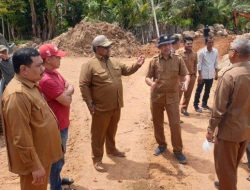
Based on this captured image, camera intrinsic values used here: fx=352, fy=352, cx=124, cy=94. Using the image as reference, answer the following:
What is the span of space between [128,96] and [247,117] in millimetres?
6791

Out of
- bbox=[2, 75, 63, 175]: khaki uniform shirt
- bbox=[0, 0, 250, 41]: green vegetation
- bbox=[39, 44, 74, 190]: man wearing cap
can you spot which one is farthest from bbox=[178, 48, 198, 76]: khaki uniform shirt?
bbox=[0, 0, 250, 41]: green vegetation

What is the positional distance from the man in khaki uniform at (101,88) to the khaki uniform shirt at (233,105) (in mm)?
1782

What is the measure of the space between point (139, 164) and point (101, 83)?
1579 mm

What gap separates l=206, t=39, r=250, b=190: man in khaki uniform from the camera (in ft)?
12.4

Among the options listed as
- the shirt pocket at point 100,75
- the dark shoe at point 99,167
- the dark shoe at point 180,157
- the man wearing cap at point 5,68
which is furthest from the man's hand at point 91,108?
the man wearing cap at point 5,68

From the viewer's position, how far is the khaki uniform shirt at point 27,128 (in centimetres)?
312

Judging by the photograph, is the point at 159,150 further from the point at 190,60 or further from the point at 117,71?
the point at 190,60

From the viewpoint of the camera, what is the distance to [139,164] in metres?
5.87

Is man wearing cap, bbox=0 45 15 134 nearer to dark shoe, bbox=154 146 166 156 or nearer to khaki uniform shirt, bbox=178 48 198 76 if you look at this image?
dark shoe, bbox=154 146 166 156

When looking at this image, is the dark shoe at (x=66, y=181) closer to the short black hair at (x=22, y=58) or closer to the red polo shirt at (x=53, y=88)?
the red polo shirt at (x=53, y=88)

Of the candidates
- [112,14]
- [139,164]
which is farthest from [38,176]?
[112,14]

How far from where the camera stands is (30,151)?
10.4 ft

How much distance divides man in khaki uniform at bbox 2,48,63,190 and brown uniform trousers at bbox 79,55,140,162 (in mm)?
1795

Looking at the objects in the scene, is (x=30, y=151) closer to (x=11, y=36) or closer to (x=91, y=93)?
(x=91, y=93)
